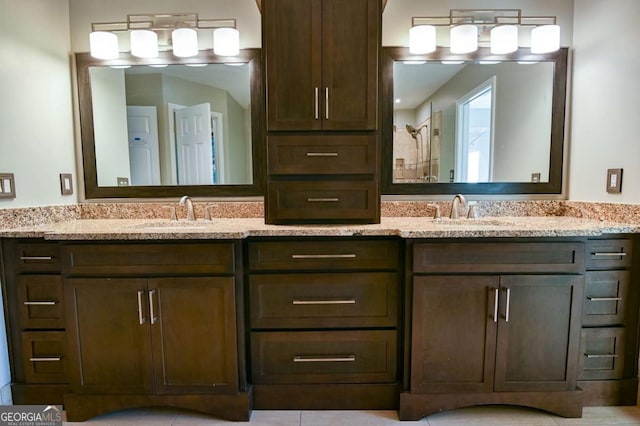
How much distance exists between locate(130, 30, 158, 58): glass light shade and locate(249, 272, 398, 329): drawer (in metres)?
1.48

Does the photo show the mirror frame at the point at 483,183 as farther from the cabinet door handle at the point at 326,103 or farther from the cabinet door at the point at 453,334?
the cabinet door at the point at 453,334

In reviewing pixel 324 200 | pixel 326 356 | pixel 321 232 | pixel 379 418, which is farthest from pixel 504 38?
pixel 379 418

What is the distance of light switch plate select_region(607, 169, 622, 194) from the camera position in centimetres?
158

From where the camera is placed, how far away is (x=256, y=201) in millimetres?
1946

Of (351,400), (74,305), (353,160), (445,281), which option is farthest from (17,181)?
(445,281)

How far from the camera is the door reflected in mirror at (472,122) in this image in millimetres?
1882

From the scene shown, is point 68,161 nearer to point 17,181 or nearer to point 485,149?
point 17,181

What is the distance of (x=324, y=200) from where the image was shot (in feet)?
5.04

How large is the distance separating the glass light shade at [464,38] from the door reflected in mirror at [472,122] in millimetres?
99

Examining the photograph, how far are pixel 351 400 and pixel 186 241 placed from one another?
1083mm

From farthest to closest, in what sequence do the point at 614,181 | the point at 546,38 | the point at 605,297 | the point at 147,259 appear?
1. the point at 546,38
2. the point at 614,181
3. the point at 605,297
4. the point at 147,259

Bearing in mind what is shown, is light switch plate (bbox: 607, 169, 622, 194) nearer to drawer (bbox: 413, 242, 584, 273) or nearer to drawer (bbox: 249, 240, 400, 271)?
drawer (bbox: 413, 242, 584, 273)

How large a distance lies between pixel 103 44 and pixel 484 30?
223cm

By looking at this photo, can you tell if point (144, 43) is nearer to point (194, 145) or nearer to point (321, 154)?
point (194, 145)
